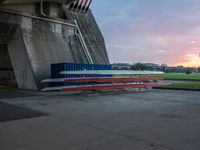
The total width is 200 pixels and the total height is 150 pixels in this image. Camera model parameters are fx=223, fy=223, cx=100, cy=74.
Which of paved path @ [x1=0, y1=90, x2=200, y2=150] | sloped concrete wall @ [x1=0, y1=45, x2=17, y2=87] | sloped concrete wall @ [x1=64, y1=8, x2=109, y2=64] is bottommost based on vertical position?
paved path @ [x1=0, y1=90, x2=200, y2=150]

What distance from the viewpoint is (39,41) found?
51.6 feet

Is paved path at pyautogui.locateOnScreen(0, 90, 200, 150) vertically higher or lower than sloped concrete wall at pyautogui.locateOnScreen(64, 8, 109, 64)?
lower

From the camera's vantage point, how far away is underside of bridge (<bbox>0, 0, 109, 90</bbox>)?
48.1 ft

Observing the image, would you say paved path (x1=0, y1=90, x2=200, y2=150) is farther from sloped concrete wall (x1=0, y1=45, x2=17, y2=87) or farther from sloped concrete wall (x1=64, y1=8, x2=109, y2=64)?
sloped concrete wall (x1=64, y1=8, x2=109, y2=64)

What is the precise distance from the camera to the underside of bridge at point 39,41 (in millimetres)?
14648

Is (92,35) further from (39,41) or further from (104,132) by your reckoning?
(104,132)

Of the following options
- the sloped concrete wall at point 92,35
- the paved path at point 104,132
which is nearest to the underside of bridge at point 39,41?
the sloped concrete wall at point 92,35

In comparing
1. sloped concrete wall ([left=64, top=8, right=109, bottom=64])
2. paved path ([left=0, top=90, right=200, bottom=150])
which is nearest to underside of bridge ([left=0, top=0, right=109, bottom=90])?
sloped concrete wall ([left=64, top=8, right=109, bottom=64])

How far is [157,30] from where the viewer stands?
74.2 ft

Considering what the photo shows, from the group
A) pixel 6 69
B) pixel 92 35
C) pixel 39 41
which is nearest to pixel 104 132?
pixel 39 41

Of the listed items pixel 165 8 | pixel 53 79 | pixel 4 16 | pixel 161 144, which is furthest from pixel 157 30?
pixel 161 144

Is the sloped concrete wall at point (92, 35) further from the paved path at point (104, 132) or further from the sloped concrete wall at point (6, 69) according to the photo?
the paved path at point (104, 132)

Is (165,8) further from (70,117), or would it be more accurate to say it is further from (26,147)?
(26,147)

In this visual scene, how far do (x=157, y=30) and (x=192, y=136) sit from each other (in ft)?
63.9
